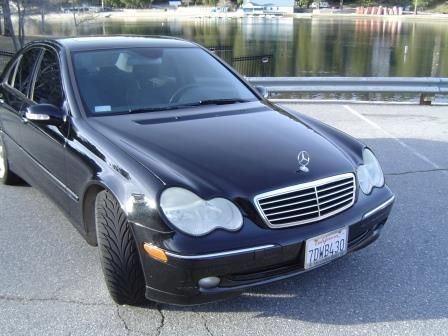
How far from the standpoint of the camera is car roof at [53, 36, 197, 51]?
13.6ft

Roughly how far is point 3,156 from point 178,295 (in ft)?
10.6

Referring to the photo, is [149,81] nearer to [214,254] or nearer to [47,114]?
[47,114]

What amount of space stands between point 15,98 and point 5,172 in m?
0.95

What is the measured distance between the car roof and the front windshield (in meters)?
0.08

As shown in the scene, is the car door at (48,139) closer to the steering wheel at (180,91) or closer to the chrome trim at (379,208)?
the steering wheel at (180,91)

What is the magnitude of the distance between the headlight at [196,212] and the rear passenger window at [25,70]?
7.87ft

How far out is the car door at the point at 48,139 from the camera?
3654 mm

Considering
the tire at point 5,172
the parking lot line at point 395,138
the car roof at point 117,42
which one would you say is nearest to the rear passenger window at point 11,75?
the tire at point 5,172

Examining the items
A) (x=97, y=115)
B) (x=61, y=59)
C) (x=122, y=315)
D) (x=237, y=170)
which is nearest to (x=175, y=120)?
(x=97, y=115)

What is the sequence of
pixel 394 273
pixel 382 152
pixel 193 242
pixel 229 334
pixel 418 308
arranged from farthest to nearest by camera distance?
pixel 382 152 < pixel 394 273 < pixel 418 308 < pixel 229 334 < pixel 193 242

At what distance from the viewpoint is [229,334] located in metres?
2.82

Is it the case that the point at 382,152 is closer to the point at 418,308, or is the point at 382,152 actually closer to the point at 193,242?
the point at 418,308

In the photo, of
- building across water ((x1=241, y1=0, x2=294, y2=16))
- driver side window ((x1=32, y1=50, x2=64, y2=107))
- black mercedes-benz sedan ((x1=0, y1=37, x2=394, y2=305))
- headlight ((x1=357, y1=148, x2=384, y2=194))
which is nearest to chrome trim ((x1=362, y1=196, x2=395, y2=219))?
black mercedes-benz sedan ((x1=0, y1=37, x2=394, y2=305))

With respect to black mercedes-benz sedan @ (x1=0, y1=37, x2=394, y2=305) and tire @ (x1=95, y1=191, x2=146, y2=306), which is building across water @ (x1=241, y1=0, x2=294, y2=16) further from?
tire @ (x1=95, y1=191, x2=146, y2=306)
